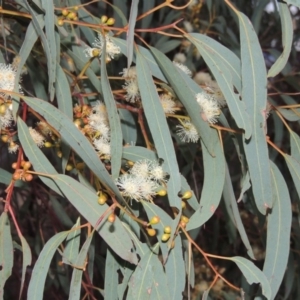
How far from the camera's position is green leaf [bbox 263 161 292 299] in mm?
1075

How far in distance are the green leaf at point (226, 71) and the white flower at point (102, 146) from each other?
0.22m

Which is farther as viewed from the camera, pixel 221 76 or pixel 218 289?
pixel 218 289

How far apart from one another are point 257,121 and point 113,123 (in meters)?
0.24

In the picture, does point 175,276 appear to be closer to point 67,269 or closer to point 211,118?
point 211,118

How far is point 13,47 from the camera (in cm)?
143

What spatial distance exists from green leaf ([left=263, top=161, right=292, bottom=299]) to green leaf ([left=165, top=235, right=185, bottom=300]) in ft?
0.52

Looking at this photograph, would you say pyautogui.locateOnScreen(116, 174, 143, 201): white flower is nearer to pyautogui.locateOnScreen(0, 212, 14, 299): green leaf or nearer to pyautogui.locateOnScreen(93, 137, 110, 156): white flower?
pyautogui.locateOnScreen(93, 137, 110, 156): white flower

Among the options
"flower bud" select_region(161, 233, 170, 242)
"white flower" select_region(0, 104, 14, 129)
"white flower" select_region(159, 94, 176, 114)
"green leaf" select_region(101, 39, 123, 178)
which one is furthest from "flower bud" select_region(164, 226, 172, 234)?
"white flower" select_region(0, 104, 14, 129)

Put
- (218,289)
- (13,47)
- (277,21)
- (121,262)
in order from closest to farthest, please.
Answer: (121,262) → (13,47) → (218,289) → (277,21)

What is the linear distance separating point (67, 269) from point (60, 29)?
2.97ft

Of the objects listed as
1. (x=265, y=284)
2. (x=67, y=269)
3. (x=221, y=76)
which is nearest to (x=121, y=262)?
(x=265, y=284)

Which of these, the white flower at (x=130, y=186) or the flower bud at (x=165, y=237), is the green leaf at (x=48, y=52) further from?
the flower bud at (x=165, y=237)

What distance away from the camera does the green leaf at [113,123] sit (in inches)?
36.7

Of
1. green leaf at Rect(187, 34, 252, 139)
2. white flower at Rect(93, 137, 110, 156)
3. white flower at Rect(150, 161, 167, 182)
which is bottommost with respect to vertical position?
white flower at Rect(150, 161, 167, 182)
